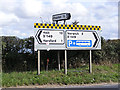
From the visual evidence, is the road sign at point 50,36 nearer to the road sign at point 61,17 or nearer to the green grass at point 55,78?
the road sign at point 61,17

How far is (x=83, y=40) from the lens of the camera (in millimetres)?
11977

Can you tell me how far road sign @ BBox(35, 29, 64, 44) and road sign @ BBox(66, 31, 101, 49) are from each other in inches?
18.5

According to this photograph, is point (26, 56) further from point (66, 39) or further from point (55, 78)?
point (55, 78)

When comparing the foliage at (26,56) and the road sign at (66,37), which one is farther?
the foliage at (26,56)

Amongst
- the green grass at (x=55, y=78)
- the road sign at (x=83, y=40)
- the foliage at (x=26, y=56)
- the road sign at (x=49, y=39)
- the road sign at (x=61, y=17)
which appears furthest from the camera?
the foliage at (x=26, y=56)

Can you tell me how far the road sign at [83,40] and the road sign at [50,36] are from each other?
47 cm

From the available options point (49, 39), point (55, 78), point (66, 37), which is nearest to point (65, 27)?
point (66, 37)

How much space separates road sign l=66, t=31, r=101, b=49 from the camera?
11750 mm

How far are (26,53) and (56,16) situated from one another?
11.1ft

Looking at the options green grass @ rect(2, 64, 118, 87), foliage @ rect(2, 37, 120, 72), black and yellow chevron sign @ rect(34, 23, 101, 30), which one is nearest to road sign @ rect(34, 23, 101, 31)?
black and yellow chevron sign @ rect(34, 23, 101, 30)

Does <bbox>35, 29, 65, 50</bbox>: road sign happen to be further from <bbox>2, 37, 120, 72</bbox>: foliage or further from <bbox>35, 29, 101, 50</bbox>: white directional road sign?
<bbox>2, 37, 120, 72</bbox>: foliage

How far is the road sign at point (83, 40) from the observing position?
11.8 meters

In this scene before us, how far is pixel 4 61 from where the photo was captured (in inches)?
504

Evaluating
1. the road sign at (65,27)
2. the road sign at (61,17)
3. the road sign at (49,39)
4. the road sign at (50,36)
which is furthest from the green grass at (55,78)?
the road sign at (61,17)
